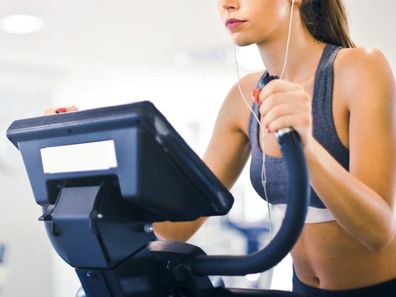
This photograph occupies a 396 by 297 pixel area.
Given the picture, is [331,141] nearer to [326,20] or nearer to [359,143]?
[359,143]

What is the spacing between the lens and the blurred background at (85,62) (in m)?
3.90

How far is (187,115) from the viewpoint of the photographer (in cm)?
541

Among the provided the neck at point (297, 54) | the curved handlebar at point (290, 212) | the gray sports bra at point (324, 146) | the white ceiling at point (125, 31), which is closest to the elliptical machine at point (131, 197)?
the curved handlebar at point (290, 212)

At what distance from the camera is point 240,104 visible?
1.52 m

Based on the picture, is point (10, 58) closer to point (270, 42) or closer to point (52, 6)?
point (52, 6)

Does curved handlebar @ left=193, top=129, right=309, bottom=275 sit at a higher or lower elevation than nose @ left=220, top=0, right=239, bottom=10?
lower

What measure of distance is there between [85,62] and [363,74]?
3657 millimetres

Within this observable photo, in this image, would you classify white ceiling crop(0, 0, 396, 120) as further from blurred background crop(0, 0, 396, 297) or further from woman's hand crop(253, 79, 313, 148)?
woman's hand crop(253, 79, 313, 148)

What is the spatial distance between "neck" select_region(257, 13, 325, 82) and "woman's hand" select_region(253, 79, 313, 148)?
0.52m

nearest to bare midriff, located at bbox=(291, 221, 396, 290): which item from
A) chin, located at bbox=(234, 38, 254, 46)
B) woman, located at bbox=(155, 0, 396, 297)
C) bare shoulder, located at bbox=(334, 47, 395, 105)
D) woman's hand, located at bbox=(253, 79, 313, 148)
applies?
woman, located at bbox=(155, 0, 396, 297)

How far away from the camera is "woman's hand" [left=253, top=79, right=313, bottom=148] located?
0.76m

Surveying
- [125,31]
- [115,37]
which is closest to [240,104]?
[125,31]

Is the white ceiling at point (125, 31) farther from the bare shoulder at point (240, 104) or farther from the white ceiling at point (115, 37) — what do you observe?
the bare shoulder at point (240, 104)

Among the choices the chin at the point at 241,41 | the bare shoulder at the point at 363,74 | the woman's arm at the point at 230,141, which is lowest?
the woman's arm at the point at 230,141
